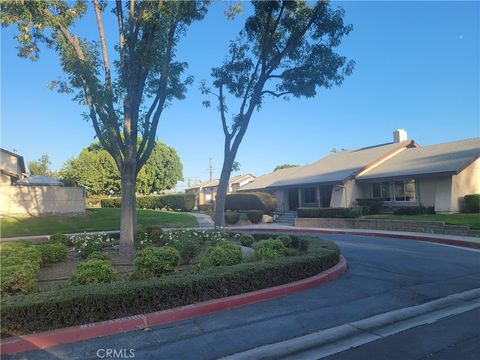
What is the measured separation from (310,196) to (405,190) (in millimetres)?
9280

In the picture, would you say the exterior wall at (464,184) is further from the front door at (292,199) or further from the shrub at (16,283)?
the shrub at (16,283)

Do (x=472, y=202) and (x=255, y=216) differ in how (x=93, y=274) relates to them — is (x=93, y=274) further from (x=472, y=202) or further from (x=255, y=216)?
(x=255, y=216)

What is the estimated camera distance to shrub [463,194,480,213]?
2203 cm

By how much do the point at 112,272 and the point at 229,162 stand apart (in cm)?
1134

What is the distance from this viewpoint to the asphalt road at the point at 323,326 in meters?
4.73

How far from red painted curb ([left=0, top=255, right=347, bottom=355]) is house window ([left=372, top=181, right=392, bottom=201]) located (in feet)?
71.4

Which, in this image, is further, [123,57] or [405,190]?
[405,190]

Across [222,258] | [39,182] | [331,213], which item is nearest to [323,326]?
[222,258]

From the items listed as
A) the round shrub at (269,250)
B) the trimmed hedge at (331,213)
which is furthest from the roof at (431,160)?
the round shrub at (269,250)

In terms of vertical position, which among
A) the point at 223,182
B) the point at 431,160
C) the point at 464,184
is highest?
the point at 431,160

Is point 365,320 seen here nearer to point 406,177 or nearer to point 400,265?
point 400,265

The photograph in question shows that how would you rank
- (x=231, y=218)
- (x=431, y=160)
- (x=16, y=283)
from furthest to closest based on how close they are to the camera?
(x=231, y=218)
(x=431, y=160)
(x=16, y=283)

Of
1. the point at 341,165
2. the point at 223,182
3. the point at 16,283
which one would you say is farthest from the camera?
the point at 341,165

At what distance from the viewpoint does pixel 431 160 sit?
86.0ft
